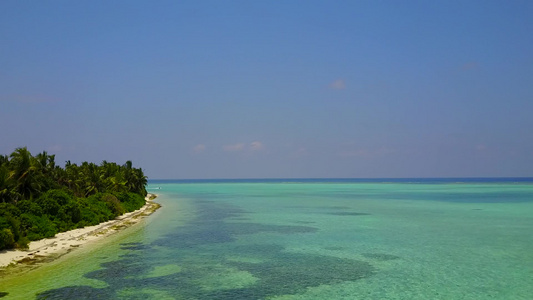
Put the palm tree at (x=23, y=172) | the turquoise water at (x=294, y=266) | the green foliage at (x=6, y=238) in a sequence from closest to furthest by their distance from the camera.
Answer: the turquoise water at (x=294, y=266)
the green foliage at (x=6, y=238)
the palm tree at (x=23, y=172)

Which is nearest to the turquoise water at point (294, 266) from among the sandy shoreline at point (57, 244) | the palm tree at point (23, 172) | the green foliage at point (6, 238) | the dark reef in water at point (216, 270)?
the dark reef in water at point (216, 270)

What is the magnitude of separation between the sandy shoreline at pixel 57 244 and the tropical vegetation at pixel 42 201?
77cm

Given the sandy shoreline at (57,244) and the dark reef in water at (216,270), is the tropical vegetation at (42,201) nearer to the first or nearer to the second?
the sandy shoreline at (57,244)

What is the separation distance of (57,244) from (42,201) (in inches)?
306

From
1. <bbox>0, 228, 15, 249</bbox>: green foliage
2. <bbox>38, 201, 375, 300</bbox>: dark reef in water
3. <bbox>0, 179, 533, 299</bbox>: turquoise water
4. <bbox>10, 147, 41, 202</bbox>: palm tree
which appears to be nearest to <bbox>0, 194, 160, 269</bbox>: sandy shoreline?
<bbox>0, 228, 15, 249</bbox>: green foliage

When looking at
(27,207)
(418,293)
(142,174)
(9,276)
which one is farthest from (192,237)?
(142,174)

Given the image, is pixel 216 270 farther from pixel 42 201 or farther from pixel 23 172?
pixel 23 172

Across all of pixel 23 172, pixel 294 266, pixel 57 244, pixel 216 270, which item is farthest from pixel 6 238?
pixel 294 266

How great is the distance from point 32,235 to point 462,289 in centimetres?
2925

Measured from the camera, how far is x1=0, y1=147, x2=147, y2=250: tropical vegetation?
92.3ft

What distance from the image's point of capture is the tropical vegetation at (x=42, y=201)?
28130 millimetres

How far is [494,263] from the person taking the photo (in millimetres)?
23984

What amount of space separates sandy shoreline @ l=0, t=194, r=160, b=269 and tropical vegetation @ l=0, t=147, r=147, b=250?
772 mm

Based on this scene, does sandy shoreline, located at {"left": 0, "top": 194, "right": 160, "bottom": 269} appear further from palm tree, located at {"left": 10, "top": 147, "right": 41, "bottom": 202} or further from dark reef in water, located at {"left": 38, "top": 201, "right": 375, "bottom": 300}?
palm tree, located at {"left": 10, "top": 147, "right": 41, "bottom": 202}
